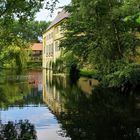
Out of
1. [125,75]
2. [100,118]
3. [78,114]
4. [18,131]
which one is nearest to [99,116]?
[100,118]

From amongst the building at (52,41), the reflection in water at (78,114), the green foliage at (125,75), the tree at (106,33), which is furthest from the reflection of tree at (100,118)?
the building at (52,41)

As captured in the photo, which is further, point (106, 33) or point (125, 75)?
point (106, 33)

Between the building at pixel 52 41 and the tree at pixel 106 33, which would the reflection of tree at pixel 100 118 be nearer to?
the tree at pixel 106 33

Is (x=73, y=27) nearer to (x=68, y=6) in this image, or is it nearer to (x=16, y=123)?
(x=68, y=6)

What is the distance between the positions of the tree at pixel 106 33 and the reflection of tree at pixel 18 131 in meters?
11.9

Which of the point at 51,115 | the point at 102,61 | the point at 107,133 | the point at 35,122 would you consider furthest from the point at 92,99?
the point at 107,133

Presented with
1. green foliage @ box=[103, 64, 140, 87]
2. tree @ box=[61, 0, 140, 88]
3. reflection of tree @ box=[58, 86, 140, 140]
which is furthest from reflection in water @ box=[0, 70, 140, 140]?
tree @ box=[61, 0, 140, 88]

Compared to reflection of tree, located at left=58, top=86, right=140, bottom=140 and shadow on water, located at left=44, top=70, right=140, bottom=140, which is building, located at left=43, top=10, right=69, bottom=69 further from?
reflection of tree, located at left=58, top=86, right=140, bottom=140

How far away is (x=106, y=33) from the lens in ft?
95.8

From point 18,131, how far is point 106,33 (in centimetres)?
1562

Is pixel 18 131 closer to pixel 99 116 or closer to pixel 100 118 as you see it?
pixel 100 118

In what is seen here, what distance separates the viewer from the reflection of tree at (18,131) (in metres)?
14.0

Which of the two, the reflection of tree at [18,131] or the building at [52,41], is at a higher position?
the building at [52,41]

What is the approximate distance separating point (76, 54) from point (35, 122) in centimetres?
1451
